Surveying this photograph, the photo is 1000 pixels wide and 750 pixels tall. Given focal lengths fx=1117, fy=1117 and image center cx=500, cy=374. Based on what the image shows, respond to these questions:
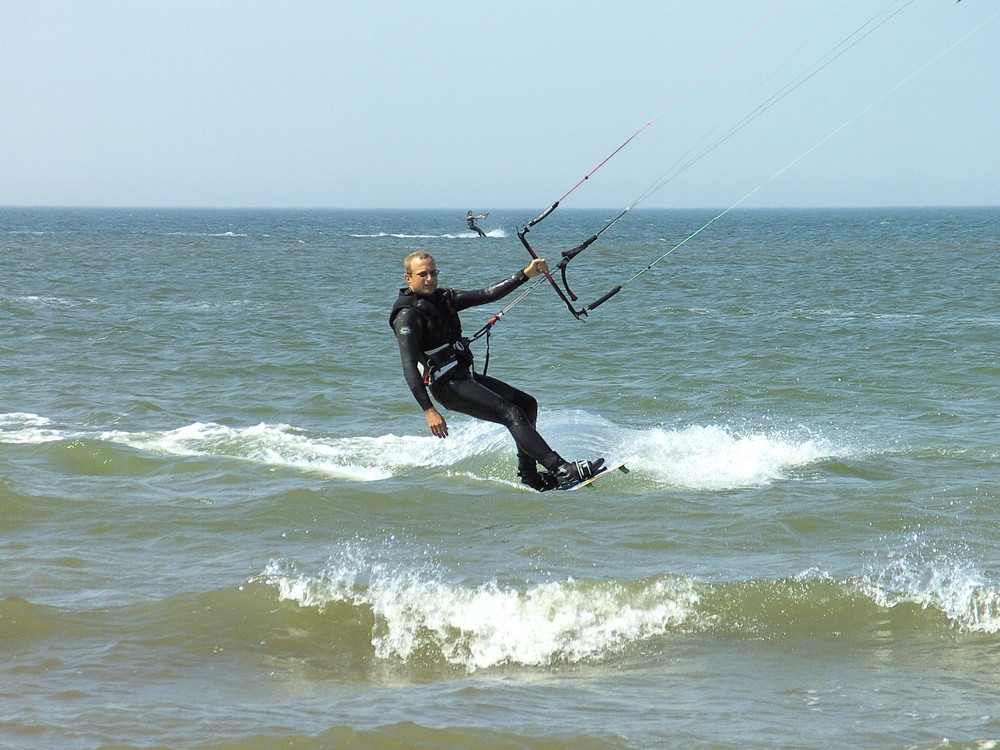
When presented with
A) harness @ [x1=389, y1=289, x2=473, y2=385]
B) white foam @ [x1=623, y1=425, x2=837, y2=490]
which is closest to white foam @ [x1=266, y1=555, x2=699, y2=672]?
harness @ [x1=389, y1=289, x2=473, y2=385]

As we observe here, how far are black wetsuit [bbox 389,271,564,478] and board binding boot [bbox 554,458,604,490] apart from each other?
0.06 meters

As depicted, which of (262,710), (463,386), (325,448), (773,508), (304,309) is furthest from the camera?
(304,309)

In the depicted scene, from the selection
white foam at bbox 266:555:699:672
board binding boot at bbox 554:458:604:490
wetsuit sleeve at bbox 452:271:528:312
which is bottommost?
white foam at bbox 266:555:699:672

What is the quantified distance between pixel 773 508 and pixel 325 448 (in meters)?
5.46

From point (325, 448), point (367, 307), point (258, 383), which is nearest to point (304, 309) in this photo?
point (367, 307)

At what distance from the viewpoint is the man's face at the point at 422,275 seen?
8.23m

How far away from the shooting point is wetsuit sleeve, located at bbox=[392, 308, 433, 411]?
323 inches

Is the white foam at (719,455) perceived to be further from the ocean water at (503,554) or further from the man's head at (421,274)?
the man's head at (421,274)

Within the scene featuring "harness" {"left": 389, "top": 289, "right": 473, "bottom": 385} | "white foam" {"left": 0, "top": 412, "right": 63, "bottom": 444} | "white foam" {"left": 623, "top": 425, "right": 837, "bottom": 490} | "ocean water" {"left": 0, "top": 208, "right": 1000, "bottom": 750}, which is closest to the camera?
"ocean water" {"left": 0, "top": 208, "right": 1000, "bottom": 750}

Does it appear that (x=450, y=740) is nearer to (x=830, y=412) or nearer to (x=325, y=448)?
(x=325, y=448)

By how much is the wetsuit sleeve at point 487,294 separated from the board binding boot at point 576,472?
137 cm

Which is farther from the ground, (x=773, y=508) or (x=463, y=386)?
(x=463, y=386)

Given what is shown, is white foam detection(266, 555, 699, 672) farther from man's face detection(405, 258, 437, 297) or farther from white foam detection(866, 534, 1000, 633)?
man's face detection(405, 258, 437, 297)

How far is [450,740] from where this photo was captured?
5578mm
